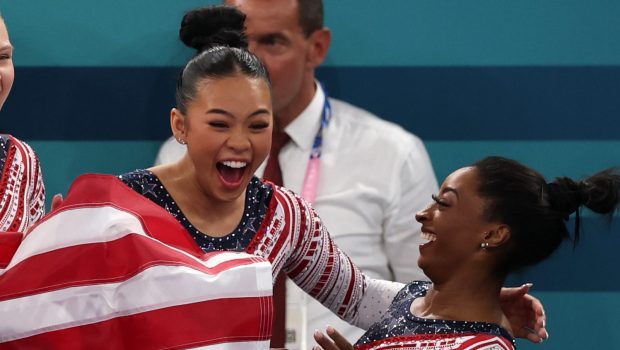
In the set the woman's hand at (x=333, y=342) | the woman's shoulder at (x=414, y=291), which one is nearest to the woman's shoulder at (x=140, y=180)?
the woman's hand at (x=333, y=342)

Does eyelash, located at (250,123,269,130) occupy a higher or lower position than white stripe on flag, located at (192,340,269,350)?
higher

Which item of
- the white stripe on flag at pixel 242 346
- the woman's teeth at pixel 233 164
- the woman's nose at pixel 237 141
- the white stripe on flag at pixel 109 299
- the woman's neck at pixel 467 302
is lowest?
the woman's neck at pixel 467 302

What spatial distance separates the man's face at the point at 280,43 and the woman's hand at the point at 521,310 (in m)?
1.05

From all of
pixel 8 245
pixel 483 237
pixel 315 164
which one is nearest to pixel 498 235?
pixel 483 237

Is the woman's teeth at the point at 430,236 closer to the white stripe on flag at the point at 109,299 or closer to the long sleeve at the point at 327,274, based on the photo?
the long sleeve at the point at 327,274

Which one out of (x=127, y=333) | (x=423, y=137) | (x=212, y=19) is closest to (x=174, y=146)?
(x=423, y=137)

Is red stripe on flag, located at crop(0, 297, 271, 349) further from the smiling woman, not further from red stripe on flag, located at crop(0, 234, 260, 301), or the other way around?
the smiling woman

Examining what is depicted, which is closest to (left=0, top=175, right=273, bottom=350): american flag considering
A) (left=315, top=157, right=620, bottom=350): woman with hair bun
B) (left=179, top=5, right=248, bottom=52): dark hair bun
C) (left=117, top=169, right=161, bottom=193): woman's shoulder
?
(left=117, top=169, right=161, bottom=193): woman's shoulder

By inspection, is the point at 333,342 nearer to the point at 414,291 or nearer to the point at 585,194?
the point at 414,291

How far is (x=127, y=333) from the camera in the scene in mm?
1575

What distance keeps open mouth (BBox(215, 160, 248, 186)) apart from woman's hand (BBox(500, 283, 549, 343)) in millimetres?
535

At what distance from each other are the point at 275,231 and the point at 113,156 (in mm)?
1177

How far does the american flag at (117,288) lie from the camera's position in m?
1.57

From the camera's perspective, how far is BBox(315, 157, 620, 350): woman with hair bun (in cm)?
194
